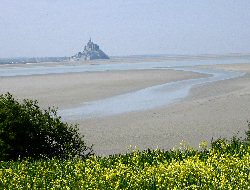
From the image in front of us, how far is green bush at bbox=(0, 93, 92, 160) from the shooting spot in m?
15.8

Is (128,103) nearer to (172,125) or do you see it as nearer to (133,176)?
(172,125)

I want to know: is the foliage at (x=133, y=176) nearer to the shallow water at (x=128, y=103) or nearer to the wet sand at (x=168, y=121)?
the wet sand at (x=168, y=121)

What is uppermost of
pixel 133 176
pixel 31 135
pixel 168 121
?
pixel 133 176

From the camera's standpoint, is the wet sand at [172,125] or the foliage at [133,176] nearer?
the foliage at [133,176]

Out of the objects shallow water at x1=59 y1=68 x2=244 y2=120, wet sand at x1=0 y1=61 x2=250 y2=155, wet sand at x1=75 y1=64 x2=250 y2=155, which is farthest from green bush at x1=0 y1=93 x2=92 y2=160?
shallow water at x1=59 y1=68 x2=244 y2=120

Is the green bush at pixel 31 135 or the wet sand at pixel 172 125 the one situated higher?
the green bush at pixel 31 135

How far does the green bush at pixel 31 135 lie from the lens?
622 inches

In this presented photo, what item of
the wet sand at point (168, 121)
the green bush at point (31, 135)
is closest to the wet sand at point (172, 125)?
the wet sand at point (168, 121)

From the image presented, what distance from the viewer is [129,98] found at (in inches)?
1971

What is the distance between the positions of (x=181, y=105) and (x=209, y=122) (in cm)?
962

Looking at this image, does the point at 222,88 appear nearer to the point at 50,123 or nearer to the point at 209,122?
the point at 209,122

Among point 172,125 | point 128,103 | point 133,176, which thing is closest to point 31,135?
point 133,176

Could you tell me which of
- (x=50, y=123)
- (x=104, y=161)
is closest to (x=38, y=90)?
(x=50, y=123)

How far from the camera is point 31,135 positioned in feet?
53.3
